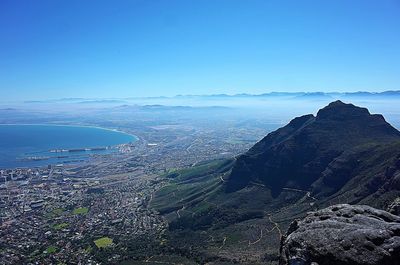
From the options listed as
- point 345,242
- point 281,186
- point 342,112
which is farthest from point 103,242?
point 342,112

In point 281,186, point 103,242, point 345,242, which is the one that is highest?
point 345,242

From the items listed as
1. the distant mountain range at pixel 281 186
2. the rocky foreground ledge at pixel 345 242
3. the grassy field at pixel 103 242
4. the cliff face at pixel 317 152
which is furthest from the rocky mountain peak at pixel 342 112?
the rocky foreground ledge at pixel 345 242

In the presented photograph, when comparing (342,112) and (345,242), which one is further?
(342,112)

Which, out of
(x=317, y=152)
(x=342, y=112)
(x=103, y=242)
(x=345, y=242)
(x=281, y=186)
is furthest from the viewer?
(x=342, y=112)

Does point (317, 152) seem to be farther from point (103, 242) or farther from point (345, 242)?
point (345, 242)

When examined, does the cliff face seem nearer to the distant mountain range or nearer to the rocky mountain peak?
the rocky mountain peak

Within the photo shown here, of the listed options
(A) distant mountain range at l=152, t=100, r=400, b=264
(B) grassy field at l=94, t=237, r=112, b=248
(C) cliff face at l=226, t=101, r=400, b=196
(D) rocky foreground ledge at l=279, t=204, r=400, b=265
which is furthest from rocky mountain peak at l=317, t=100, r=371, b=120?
(D) rocky foreground ledge at l=279, t=204, r=400, b=265

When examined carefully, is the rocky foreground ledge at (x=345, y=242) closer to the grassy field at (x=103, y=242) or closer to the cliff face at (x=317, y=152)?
the grassy field at (x=103, y=242)
